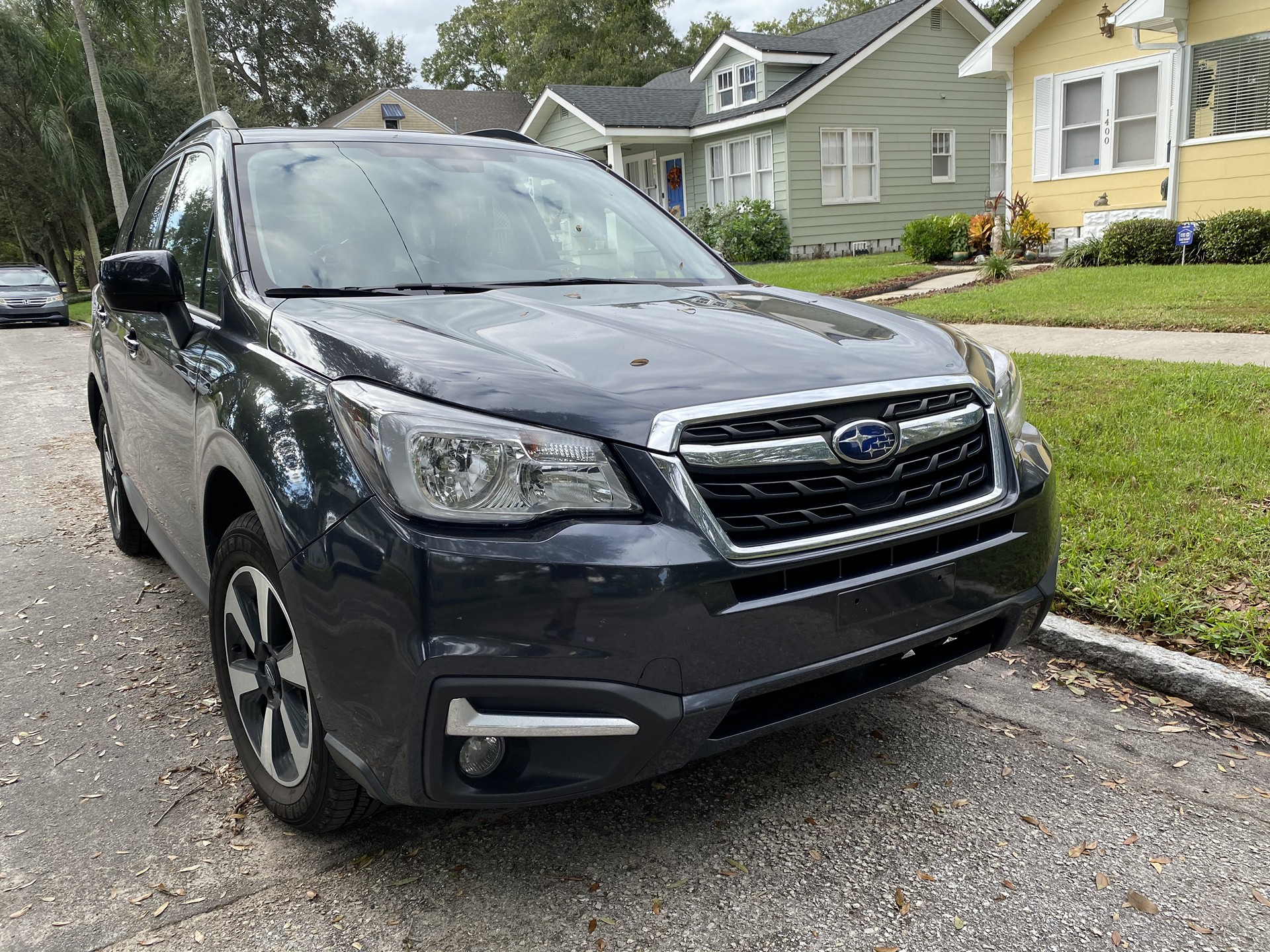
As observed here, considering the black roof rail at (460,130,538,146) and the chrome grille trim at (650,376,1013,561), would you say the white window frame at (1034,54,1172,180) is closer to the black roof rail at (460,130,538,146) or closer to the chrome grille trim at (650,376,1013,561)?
the black roof rail at (460,130,538,146)

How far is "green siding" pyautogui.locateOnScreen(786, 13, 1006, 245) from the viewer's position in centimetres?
2255

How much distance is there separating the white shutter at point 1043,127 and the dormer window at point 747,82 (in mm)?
8317

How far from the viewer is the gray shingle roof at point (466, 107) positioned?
38844 mm

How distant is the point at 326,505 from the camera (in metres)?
2.11

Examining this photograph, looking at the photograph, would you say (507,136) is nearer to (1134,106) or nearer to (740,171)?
(1134,106)

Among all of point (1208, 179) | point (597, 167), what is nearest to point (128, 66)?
point (1208, 179)

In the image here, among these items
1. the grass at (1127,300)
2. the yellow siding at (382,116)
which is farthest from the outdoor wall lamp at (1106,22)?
the yellow siding at (382,116)

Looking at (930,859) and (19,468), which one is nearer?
(930,859)

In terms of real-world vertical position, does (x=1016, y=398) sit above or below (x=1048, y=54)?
below

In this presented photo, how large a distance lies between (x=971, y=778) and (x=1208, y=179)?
14326mm

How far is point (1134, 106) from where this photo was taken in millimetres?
15469

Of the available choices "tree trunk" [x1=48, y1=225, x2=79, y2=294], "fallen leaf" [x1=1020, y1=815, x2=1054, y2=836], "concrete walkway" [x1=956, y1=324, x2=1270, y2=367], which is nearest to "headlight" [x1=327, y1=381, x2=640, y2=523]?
"fallen leaf" [x1=1020, y1=815, x2=1054, y2=836]

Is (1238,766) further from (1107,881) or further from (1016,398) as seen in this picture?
(1016,398)

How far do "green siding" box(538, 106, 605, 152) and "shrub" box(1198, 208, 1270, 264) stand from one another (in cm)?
1534
